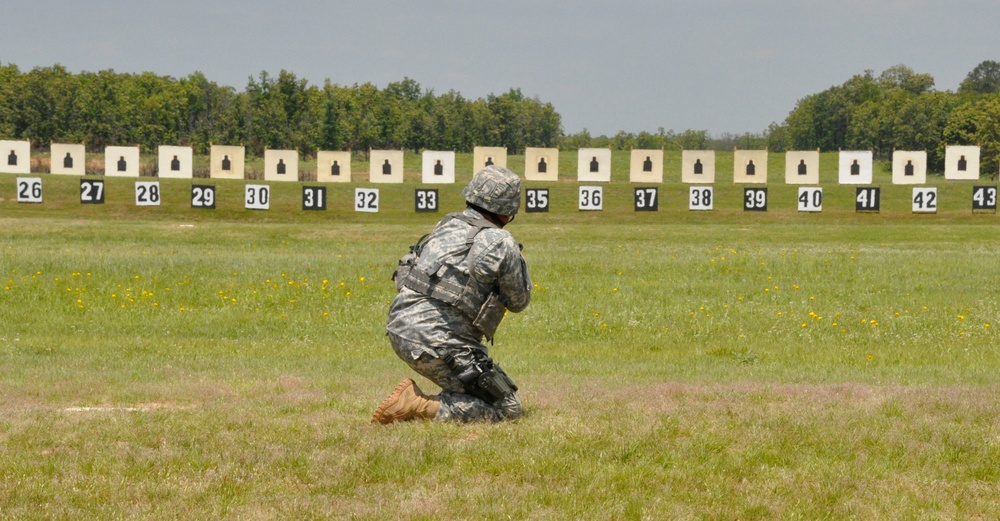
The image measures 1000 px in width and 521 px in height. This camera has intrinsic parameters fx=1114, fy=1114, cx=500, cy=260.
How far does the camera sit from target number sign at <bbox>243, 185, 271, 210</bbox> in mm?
53500

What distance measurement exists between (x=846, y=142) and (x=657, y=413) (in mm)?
127747

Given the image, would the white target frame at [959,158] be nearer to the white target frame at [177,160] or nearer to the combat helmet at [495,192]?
the white target frame at [177,160]

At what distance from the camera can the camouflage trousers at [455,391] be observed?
26.2ft

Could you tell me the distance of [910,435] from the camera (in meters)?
7.39

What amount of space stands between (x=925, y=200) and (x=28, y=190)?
4362 centimetres

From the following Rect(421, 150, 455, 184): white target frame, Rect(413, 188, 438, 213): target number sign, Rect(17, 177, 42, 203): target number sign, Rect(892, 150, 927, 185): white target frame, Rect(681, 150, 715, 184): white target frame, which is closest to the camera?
Rect(17, 177, 42, 203): target number sign

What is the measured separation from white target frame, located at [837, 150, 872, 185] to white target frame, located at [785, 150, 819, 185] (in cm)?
196

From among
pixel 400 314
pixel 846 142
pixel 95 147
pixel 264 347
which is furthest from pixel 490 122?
pixel 400 314

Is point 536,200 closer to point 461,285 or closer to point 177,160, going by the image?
point 177,160

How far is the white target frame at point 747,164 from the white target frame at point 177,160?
1348 inches

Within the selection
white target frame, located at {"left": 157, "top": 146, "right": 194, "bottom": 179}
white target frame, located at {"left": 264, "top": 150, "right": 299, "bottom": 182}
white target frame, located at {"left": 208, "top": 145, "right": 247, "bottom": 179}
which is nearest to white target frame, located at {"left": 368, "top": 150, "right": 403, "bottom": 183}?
white target frame, located at {"left": 264, "top": 150, "right": 299, "bottom": 182}

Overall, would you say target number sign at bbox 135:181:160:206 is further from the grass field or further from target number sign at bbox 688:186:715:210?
target number sign at bbox 688:186:715:210

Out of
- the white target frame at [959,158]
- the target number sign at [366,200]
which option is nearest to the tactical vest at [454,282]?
the target number sign at [366,200]

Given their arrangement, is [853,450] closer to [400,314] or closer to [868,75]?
[400,314]
